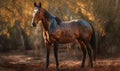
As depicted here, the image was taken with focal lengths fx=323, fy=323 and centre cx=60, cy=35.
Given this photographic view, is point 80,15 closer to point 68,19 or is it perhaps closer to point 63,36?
point 68,19

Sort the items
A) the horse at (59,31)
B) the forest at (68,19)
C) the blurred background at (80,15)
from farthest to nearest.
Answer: the blurred background at (80,15)
the forest at (68,19)
the horse at (59,31)

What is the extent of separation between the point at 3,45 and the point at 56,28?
11.2 m

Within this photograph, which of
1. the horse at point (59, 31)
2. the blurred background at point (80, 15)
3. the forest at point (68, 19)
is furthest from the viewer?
the blurred background at point (80, 15)

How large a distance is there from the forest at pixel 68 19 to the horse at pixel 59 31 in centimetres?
89

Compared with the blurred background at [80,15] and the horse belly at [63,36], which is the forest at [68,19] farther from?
the horse belly at [63,36]

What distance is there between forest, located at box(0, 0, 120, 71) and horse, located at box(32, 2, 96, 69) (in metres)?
0.89

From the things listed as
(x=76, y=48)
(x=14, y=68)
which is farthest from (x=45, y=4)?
(x=76, y=48)

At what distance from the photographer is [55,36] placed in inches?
403

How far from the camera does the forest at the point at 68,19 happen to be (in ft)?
36.9

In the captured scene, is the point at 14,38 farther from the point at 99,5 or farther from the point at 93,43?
the point at 93,43

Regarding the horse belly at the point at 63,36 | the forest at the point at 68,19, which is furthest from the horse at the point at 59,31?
the forest at the point at 68,19

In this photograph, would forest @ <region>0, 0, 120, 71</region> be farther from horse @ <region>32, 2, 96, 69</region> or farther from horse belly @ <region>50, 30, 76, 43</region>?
horse belly @ <region>50, 30, 76, 43</region>

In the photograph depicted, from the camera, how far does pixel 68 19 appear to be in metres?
14.8

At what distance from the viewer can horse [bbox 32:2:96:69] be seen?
10156mm
